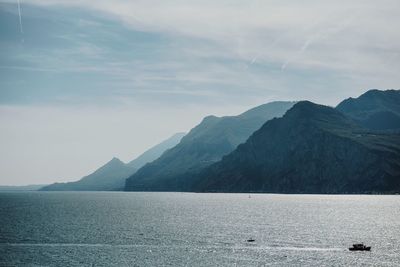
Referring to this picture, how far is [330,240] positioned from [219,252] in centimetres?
5907

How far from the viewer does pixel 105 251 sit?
161m

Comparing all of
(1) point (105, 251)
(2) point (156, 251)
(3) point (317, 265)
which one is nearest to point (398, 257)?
(3) point (317, 265)

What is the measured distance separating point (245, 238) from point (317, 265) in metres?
62.1

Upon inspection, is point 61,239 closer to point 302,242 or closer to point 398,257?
point 302,242

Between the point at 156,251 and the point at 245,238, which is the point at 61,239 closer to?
the point at 156,251

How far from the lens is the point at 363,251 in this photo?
16338 cm

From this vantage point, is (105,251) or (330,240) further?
(330,240)

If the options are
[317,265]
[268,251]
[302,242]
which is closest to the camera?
[317,265]

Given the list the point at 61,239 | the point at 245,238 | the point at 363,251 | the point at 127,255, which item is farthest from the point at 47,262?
the point at 363,251

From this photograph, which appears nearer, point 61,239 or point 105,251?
point 105,251

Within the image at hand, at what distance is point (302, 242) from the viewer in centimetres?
18525

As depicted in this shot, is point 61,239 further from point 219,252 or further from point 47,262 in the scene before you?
point 219,252

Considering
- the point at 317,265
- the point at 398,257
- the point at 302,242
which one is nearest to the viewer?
the point at 317,265

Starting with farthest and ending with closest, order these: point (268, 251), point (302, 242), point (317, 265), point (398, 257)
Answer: point (302, 242) → point (268, 251) → point (398, 257) → point (317, 265)
